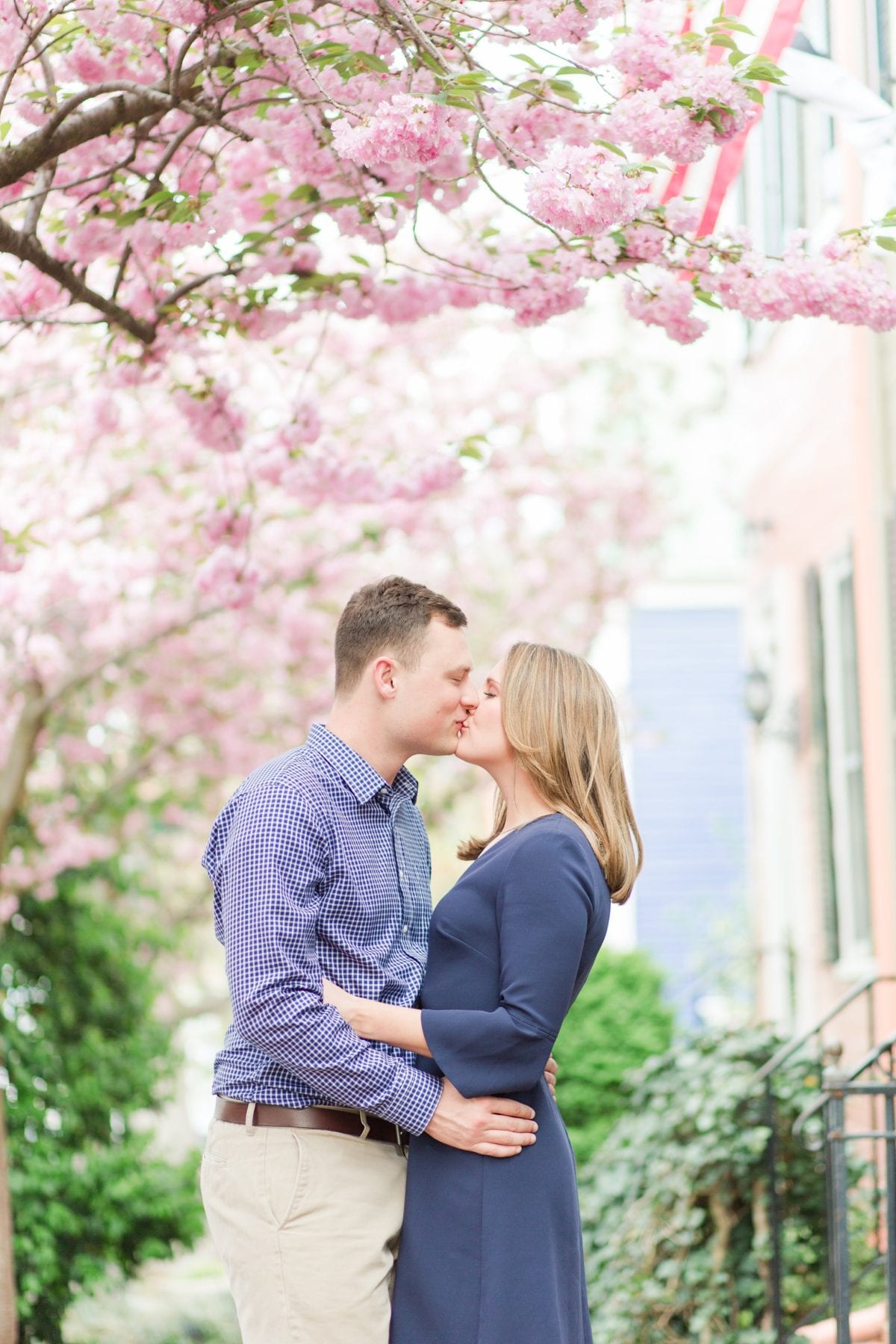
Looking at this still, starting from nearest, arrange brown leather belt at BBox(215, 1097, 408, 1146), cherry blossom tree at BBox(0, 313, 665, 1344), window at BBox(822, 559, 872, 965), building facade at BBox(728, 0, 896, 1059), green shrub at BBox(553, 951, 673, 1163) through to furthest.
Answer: brown leather belt at BBox(215, 1097, 408, 1146), cherry blossom tree at BBox(0, 313, 665, 1344), building facade at BBox(728, 0, 896, 1059), window at BBox(822, 559, 872, 965), green shrub at BBox(553, 951, 673, 1163)

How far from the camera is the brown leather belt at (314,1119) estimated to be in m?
2.92

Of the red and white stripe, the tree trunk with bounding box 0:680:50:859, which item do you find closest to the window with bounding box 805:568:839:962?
the tree trunk with bounding box 0:680:50:859

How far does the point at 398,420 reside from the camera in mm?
9531

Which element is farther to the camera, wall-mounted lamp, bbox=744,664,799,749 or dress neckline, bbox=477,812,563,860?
wall-mounted lamp, bbox=744,664,799,749

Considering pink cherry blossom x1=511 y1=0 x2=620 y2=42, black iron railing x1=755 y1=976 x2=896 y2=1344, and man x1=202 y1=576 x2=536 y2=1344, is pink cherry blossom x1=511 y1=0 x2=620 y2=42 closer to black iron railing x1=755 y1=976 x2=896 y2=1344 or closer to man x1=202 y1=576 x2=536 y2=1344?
man x1=202 y1=576 x2=536 y2=1344

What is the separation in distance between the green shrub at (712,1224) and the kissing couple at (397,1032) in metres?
2.80

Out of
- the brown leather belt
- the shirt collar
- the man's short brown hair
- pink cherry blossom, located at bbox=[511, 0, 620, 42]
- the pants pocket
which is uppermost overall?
pink cherry blossom, located at bbox=[511, 0, 620, 42]

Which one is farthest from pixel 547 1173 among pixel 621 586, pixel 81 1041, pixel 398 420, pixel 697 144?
pixel 621 586

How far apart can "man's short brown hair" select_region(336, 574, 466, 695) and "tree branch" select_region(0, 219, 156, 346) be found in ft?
4.25

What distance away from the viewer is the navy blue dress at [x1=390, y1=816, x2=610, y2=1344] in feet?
9.44

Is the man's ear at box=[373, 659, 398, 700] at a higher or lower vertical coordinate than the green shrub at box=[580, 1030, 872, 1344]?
higher

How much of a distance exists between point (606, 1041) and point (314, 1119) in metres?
7.60

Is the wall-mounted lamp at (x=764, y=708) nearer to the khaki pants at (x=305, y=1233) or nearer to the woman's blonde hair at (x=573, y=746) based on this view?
the woman's blonde hair at (x=573, y=746)

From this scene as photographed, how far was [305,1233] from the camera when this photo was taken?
2.87m
